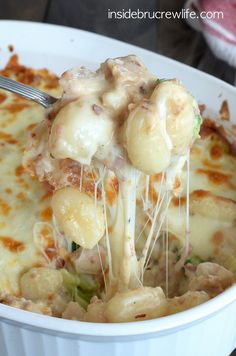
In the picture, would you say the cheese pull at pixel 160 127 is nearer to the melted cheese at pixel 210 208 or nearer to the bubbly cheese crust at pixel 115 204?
the bubbly cheese crust at pixel 115 204

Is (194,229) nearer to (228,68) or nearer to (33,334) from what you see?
(33,334)

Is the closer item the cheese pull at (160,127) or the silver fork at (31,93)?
the cheese pull at (160,127)

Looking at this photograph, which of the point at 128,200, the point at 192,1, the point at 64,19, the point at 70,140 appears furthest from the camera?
the point at 64,19

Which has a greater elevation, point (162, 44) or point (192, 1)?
point (192, 1)

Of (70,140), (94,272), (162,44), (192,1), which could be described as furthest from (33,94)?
(162,44)

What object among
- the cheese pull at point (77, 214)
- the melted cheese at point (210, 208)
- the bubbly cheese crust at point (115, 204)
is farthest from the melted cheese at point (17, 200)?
the melted cheese at point (210, 208)

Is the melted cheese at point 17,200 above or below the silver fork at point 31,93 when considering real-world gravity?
below
